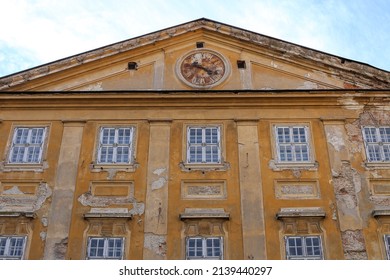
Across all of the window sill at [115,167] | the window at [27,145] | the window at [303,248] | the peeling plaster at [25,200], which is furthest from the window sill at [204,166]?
the window at [27,145]

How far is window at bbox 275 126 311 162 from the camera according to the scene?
1413 centimetres

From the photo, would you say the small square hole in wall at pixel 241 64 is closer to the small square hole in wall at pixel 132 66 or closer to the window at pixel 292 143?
the window at pixel 292 143

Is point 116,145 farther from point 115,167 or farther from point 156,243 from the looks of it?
point 156,243

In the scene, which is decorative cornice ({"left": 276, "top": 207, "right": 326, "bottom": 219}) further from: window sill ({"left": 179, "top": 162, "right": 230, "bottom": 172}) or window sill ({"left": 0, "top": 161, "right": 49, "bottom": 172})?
window sill ({"left": 0, "top": 161, "right": 49, "bottom": 172})

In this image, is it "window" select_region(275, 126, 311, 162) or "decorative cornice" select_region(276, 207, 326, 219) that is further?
"window" select_region(275, 126, 311, 162)

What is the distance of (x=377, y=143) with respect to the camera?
47.0 ft

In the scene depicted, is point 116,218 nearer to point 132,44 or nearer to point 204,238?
point 204,238

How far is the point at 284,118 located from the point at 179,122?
2963 millimetres

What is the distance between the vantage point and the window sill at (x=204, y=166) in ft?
45.8

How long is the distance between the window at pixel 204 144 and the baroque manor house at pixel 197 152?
0.12ft

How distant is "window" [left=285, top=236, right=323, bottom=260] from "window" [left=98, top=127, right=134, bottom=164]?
15.5ft

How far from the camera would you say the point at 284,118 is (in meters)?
14.8

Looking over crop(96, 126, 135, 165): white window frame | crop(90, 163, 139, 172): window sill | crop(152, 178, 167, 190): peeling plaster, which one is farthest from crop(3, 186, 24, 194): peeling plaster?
crop(152, 178, 167, 190): peeling plaster
